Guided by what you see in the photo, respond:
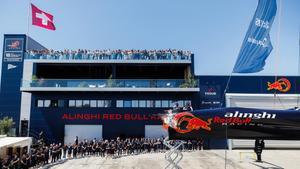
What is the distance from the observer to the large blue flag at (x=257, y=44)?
48.6 ft

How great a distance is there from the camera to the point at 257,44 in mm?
14906

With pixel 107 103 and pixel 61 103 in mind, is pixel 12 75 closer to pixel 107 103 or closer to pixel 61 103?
pixel 61 103

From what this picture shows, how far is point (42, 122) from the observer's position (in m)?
39.6

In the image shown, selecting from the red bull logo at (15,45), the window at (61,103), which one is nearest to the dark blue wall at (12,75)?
the red bull logo at (15,45)

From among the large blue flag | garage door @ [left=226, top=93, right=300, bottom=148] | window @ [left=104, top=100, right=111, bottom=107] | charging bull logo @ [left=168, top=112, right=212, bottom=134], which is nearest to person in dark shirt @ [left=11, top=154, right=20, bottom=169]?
charging bull logo @ [left=168, top=112, right=212, bottom=134]

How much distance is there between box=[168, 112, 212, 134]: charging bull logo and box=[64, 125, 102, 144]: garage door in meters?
26.5

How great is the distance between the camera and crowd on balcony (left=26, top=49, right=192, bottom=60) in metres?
39.1

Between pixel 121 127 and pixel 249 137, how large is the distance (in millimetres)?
26248

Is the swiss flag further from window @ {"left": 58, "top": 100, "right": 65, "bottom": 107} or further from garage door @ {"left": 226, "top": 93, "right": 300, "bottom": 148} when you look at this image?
garage door @ {"left": 226, "top": 93, "right": 300, "bottom": 148}

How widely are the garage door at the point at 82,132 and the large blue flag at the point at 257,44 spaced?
27396 millimetres

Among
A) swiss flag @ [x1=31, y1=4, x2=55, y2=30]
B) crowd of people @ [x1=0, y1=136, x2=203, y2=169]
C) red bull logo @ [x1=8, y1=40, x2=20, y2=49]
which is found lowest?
crowd of people @ [x1=0, y1=136, x2=203, y2=169]

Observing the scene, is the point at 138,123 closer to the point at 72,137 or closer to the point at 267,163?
the point at 72,137

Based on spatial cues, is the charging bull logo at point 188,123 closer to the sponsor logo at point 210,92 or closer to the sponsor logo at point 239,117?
the sponsor logo at point 239,117

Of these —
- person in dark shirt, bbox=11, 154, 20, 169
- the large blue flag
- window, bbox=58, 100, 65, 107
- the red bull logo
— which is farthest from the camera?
the red bull logo
